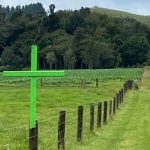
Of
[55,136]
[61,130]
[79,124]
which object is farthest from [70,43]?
[61,130]

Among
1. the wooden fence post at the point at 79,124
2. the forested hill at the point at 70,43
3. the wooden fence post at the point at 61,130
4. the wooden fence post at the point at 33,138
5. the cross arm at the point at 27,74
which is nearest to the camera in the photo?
the cross arm at the point at 27,74

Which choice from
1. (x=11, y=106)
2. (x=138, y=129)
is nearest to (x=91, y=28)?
(x=11, y=106)

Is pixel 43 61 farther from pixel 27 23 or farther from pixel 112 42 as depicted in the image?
pixel 112 42

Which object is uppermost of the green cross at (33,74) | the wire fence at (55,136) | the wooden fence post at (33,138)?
the green cross at (33,74)

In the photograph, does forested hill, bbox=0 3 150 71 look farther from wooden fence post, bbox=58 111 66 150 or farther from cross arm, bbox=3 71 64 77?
cross arm, bbox=3 71 64 77

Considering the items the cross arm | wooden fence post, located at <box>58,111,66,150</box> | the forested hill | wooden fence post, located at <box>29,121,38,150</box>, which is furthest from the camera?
the forested hill

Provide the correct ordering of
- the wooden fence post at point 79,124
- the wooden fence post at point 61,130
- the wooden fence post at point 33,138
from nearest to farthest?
the wooden fence post at point 33,138
the wooden fence post at point 61,130
the wooden fence post at point 79,124

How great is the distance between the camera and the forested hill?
139 metres

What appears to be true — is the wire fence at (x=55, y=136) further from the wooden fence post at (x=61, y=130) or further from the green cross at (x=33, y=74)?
the green cross at (x=33, y=74)

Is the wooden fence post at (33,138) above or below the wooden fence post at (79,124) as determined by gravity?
above

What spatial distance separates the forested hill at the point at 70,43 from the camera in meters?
139

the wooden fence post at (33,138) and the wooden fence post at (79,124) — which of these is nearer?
the wooden fence post at (33,138)

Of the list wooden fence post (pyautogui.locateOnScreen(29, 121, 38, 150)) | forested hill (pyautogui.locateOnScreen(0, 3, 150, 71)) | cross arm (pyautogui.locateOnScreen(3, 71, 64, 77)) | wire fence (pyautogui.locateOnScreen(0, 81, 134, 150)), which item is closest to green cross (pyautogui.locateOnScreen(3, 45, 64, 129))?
cross arm (pyautogui.locateOnScreen(3, 71, 64, 77))

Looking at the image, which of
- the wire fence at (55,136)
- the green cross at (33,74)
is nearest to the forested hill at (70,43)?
the wire fence at (55,136)
